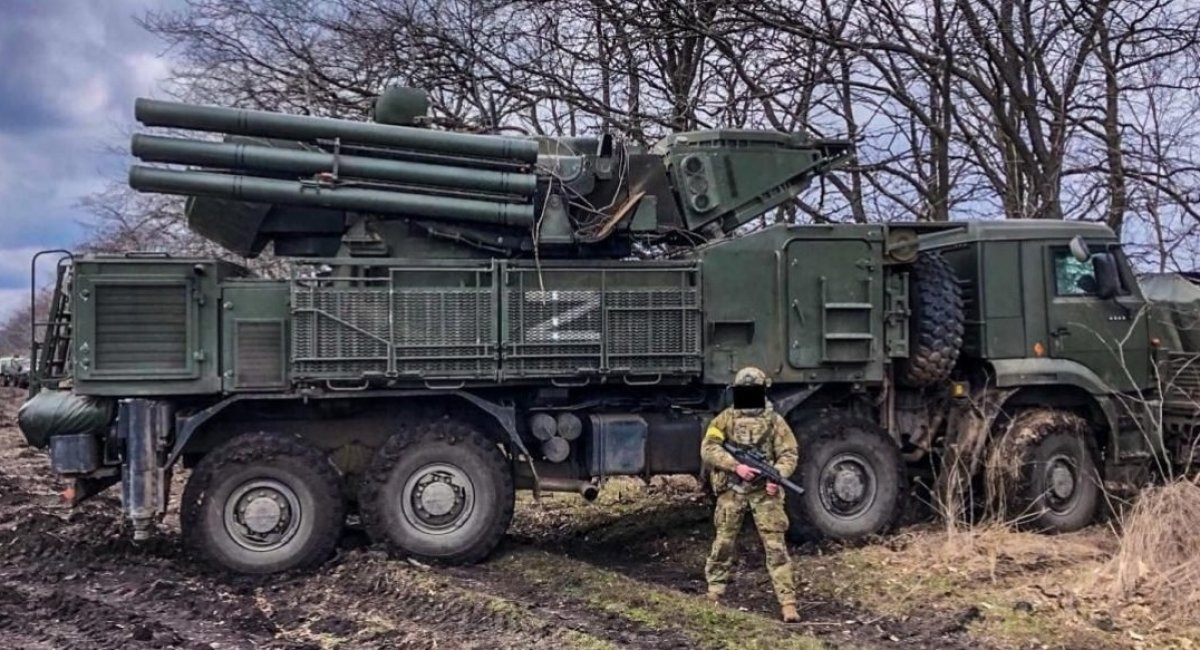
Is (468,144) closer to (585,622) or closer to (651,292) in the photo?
(651,292)

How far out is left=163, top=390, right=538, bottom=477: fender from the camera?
8352 mm

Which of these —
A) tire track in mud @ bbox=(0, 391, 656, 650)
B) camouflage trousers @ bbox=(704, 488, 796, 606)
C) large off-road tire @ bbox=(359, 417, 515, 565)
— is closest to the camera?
tire track in mud @ bbox=(0, 391, 656, 650)

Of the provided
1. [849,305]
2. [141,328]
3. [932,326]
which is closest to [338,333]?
[141,328]

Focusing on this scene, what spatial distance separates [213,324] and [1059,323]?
23.3ft

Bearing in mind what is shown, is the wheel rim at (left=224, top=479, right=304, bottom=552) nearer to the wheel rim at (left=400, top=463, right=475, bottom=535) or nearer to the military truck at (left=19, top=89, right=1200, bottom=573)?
the military truck at (left=19, top=89, right=1200, bottom=573)

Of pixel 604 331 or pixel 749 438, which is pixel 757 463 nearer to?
pixel 749 438

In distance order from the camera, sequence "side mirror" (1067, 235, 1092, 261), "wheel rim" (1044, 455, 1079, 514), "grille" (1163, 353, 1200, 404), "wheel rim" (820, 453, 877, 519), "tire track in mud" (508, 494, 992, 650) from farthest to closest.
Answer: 1. "grille" (1163, 353, 1200, 404)
2. "wheel rim" (1044, 455, 1079, 514)
3. "side mirror" (1067, 235, 1092, 261)
4. "wheel rim" (820, 453, 877, 519)
5. "tire track in mud" (508, 494, 992, 650)

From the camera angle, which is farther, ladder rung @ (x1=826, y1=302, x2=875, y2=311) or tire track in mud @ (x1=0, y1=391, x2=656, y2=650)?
ladder rung @ (x1=826, y1=302, x2=875, y2=311)

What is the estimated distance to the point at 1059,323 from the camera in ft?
32.9

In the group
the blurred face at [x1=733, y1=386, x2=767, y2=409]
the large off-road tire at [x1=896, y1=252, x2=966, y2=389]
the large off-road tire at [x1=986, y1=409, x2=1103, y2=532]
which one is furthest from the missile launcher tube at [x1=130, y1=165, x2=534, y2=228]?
the large off-road tire at [x1=986, y1=409, x2=1103, y2=532]

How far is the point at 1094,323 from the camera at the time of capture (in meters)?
10.1

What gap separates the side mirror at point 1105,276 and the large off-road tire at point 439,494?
5577mm

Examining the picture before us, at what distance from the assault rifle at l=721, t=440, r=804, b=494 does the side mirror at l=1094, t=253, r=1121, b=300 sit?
14.4ft

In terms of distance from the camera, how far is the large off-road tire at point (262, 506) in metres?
8.37
